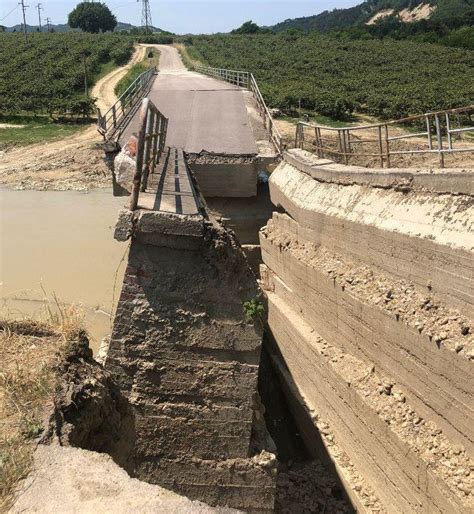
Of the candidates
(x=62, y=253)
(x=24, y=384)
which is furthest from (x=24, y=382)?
(x=62, y=253)

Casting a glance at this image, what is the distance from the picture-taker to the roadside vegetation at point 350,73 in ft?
96.4

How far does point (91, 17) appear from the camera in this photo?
330 feet

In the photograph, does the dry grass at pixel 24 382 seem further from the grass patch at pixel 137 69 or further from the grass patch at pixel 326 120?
the grass patch at pixel 137 69

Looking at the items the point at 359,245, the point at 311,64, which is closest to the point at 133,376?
Result: the point at 359,245

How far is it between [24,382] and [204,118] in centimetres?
1405

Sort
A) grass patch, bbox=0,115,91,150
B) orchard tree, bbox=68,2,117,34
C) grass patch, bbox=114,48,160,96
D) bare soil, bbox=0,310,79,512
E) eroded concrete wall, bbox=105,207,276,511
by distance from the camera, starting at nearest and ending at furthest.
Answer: bare soil, bbox=0,310,79,512 → eroded concrete wall, bbox=105,207,276,511 → grass patch, bbox=0,115,91,150 → grass patch, bbox=114,48,160,96 → orchard tree, bbox=68,2,117,34

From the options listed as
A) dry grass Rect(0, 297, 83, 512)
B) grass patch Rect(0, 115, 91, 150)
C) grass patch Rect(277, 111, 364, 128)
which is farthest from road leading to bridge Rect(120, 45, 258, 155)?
grass patch Rect(0, 115, 91, 150)

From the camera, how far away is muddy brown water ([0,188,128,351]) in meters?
13.5

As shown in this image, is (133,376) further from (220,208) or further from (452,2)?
(452,2)

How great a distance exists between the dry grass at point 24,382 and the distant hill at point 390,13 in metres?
86.4

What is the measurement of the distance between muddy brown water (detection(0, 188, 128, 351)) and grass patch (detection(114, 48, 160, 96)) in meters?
17.2

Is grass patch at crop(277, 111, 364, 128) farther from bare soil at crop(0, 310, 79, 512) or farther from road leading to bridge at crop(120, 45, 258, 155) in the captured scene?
bare soil at crop(0, 310, 79, 512)

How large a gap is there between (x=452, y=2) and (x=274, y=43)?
51555 millimetres

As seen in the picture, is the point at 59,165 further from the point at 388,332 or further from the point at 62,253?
the point at 388,332
